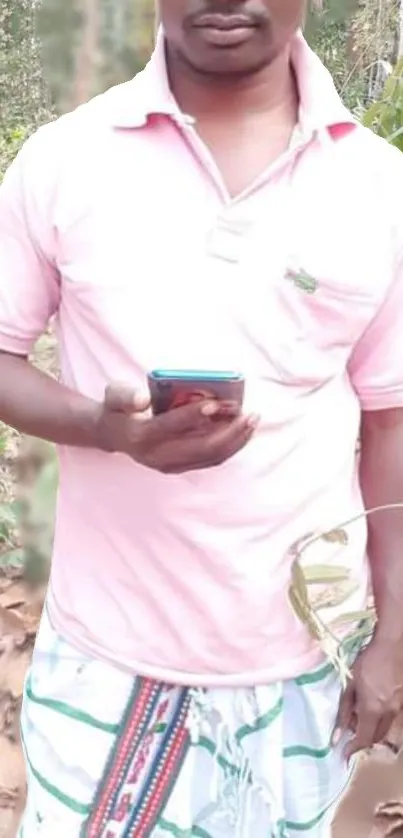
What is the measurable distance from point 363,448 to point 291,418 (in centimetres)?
14

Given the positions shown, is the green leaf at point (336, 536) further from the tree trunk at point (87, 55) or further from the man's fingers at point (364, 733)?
the tree trunk at point (87, 55)

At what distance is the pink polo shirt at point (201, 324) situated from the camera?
81 centimetres

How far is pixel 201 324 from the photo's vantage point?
0.81 meters

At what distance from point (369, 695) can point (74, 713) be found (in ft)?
0.75

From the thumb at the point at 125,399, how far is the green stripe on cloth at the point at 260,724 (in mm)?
282

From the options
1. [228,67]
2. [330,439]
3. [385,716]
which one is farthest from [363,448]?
[228,67]

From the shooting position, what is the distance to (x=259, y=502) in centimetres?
85

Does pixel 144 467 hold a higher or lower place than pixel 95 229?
lower

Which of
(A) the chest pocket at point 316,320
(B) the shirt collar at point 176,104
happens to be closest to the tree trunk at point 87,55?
(B) the shirt collar at point 176,104

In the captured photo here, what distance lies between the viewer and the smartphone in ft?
2.28

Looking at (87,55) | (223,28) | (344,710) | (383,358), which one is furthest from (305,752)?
(87,55)

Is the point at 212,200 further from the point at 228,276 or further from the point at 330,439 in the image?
the point at 330,439

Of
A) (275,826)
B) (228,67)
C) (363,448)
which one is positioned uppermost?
(228,67)

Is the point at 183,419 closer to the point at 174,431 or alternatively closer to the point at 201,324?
the point at 174,431
